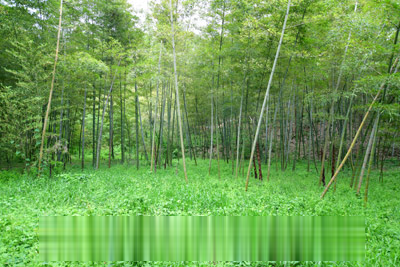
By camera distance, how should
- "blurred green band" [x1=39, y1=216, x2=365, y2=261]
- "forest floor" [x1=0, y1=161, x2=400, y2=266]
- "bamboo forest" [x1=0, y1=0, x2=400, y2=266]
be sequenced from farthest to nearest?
"bamboo forest" [x1=0, y1=0, x2=400, y2=266] < "forest floor" [x1=0, y1=161, x2=400, y2=266] < "blurred green band" [x1=39, y1=216, x2=365, y2=261]

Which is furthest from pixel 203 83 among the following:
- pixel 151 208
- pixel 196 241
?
pixel 196 241

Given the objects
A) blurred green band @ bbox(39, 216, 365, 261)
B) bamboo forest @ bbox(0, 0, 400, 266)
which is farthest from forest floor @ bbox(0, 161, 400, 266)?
blurred green band @ bbox(39, 216, 365, 261)

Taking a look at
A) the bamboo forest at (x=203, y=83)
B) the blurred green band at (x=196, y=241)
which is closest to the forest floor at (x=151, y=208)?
the bamboo forest at (x=203, y=83)

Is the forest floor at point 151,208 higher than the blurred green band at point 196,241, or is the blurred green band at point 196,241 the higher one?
the blurred green band at point 196,241

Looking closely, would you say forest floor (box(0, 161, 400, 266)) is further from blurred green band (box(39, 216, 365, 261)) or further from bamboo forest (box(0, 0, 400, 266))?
blurred green band (box(39, 216, 365, 261))

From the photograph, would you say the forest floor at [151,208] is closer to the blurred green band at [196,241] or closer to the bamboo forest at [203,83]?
the bamboo forest at [203,83]

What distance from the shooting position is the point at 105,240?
1.95 metres

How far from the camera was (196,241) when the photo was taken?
6.56ft

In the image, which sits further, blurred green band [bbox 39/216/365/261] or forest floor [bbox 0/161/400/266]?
forest floor [bbox 0/161/400/266]

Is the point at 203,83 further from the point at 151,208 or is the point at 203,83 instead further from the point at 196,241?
the point at 196,241

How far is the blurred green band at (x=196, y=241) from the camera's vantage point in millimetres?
1913

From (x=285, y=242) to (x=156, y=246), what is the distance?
118 centimetres

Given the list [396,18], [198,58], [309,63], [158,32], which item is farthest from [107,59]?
[396,18]

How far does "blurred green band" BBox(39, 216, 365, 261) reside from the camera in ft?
6.28
